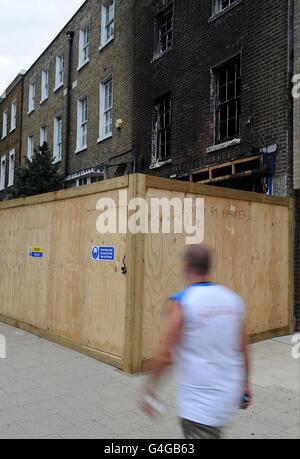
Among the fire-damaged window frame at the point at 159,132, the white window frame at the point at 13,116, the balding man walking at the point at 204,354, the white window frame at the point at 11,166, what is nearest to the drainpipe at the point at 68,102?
A: the fire-damaged window frame at the point at 159,132

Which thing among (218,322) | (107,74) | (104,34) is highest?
(104,34)

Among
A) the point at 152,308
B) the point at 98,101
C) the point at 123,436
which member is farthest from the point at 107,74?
the point at 123,436

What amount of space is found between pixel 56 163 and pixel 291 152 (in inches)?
505

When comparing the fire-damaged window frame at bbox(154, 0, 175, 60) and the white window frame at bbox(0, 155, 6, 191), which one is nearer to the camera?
the fire-damaged window frame at bbox(154, 0, 175, 60)

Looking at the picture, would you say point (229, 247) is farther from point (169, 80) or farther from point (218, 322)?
point (169, 80)

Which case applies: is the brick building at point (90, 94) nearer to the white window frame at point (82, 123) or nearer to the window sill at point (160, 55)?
the white window frame at point (82, 123)

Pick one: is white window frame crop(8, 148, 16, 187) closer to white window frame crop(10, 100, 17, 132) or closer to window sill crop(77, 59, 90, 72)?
white window frame crop(10, 100, 17, 132)

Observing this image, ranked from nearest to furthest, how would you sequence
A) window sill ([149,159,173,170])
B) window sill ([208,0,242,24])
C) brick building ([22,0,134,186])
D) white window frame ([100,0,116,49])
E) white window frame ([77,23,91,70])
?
1. window sill ([208,0,242,24])
2. window sill ([149,159,173,170])
3. brick building ([22,0,134,186])
4. white window frame ([100,0,116,49])
5. white window frame ([77,23,91,70])

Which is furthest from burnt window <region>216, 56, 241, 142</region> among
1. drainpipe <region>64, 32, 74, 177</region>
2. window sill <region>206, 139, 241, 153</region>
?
drainpipe <region>64, 32, 74, 177</region>

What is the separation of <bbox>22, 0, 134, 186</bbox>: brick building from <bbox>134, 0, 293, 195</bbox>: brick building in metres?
1.01

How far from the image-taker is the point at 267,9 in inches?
387

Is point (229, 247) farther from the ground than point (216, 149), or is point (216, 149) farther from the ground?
point (216, 149)

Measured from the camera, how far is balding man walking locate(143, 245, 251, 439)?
8.68 feet
